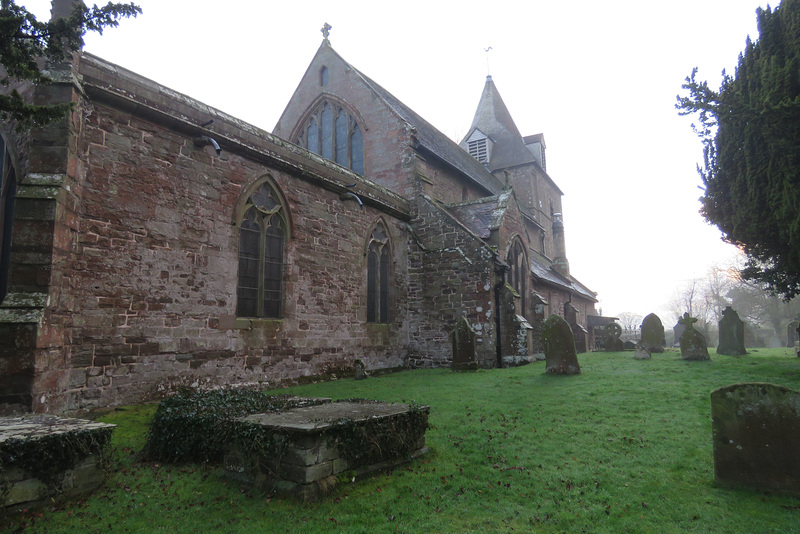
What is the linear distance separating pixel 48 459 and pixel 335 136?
18009 mm

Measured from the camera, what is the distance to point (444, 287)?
51.8 ft

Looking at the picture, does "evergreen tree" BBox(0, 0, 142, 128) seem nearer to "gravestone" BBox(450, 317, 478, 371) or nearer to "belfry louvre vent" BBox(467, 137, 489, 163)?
"gravestone" BBox(450, 317, 478, 371)

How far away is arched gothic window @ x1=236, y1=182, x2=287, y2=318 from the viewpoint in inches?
414

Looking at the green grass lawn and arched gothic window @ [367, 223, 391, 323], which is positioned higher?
arched gothic window @ [367, 223, 391, 323]

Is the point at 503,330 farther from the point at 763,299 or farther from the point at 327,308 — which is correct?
the point at 763,299

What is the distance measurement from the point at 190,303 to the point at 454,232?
9392mm

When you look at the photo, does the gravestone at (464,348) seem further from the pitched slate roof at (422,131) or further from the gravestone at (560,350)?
the pitched slate roof at (422,131)

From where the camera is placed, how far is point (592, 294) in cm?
3328

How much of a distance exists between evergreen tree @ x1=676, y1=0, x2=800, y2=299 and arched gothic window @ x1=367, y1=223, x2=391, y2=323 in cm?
894

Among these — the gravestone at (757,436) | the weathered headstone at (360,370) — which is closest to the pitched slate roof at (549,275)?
the weathered headstone at (360,370)

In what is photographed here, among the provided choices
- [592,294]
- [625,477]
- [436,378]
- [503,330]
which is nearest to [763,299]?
[592,294]

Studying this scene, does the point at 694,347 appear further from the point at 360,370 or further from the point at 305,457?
the point at 305,457

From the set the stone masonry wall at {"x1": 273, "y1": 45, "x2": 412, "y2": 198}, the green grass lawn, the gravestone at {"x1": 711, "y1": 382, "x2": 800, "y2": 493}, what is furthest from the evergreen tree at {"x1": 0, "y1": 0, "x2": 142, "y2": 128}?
the stone masonry wall at {"x1": 273, "y1": 45, "x2": 412, "y2": 198}

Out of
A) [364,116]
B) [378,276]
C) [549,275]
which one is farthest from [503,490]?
[549,275]
